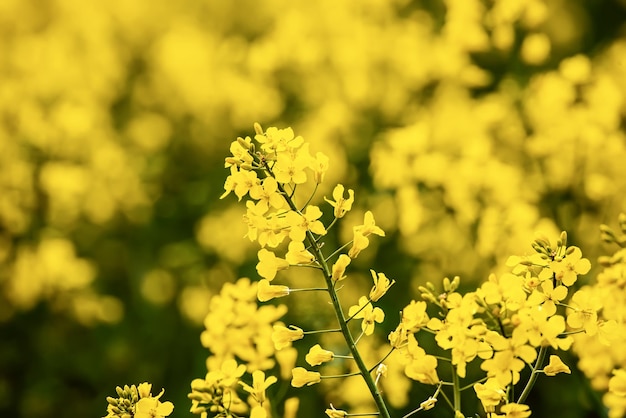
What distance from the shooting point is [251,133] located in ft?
14.4

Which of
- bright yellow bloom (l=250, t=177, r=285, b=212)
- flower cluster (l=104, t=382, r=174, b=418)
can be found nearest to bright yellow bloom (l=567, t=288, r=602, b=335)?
bright yellow bloom (l=250, t=177, r=285, b=212)

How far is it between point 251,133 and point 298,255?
3.03m

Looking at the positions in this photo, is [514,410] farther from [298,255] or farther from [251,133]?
[251,133]

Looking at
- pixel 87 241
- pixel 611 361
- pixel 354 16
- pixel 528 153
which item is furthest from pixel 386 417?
pixel 354 16

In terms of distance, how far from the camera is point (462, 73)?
11.7ft

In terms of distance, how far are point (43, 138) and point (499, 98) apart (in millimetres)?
2193

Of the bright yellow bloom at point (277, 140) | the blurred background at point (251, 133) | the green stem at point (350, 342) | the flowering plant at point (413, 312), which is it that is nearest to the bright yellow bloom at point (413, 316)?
the flowering plant at point (413, 312)

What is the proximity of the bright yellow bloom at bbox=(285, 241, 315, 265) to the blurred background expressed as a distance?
3.09 ft

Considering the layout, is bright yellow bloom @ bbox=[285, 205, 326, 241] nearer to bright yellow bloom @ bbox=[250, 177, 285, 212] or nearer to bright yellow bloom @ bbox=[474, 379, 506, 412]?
bright yellow bloom @ bbox=[250, 177, 285, 212]

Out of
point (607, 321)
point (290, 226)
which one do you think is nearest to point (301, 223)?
point (290, 226)

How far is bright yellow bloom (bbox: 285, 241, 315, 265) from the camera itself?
1.41 meters

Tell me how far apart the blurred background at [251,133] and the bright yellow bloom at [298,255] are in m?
0.94

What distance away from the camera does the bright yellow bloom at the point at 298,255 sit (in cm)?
141

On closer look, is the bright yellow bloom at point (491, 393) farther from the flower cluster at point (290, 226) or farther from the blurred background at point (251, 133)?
the blurred background at point (251, 133)
